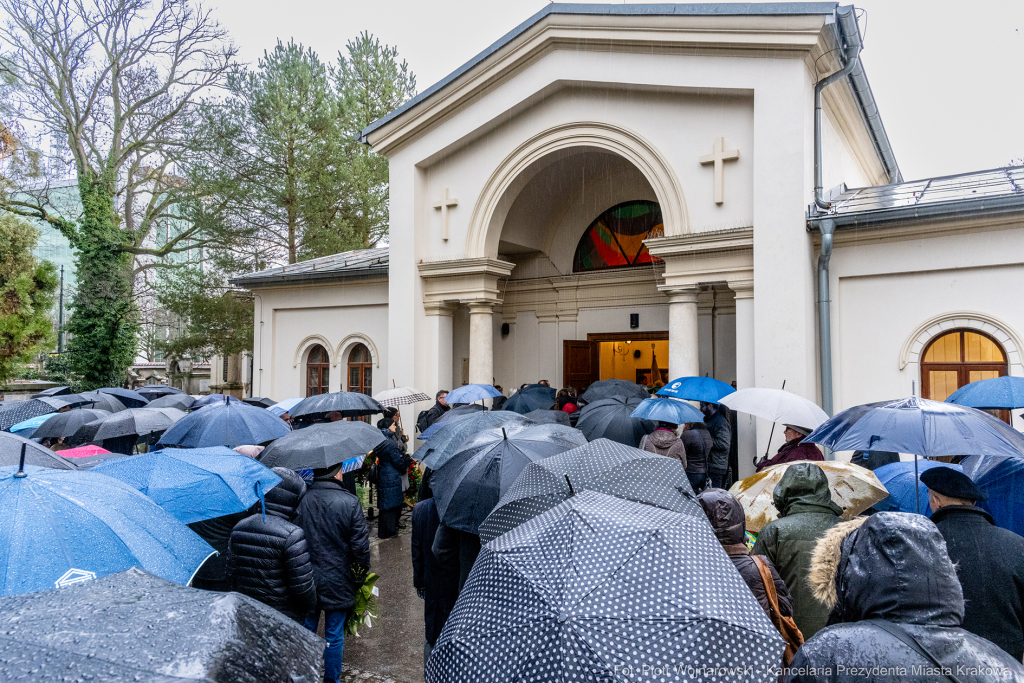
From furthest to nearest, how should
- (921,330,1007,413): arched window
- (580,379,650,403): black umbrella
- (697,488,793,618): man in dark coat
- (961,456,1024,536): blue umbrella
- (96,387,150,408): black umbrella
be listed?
Result: (96,387,150,408): black umbrella → (580,379,650,403): black umbrella → (921,330,1007,413): arched window → (961,456,1024,536): blue umbrella → (697,488,793,618): man in dark coat

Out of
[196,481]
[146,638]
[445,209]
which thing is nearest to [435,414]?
[445,209]

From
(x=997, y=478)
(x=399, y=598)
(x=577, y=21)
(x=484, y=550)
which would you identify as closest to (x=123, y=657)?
(x=484, y=550)

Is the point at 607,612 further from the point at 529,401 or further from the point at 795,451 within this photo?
the point at 529,401

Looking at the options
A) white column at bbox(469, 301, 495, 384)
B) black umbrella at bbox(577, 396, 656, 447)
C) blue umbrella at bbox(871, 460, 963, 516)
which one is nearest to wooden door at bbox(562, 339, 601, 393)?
white column at bbox(469, 301, 495, 384)

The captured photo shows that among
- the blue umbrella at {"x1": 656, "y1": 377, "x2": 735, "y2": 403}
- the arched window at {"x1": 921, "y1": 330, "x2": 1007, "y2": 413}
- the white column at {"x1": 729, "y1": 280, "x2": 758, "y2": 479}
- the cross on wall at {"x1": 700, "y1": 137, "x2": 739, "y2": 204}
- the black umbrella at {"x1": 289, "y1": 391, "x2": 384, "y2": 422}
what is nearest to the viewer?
the blue umbrella at {"x1": 656, "y1": 377, "x2": 735, "y2": 403}

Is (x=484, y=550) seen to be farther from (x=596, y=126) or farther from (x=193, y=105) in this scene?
(x=193, y=105)

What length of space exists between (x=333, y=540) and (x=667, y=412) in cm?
414

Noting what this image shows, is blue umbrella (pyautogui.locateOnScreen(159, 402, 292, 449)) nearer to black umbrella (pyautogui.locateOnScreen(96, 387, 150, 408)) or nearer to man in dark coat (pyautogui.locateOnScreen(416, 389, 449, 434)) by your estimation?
man in dark coat (pyautogui.locateOnScreen(416, 389, 449, 434))

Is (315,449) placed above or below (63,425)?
above

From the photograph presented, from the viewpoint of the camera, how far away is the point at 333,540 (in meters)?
4.45

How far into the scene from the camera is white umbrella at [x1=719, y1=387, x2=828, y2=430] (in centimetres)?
688

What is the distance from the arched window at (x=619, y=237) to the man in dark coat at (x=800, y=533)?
10583 mm

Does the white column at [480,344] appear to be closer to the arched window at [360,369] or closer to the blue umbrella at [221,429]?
the arched window at [360,369]

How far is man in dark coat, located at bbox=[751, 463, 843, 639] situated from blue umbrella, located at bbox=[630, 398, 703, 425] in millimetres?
3469
